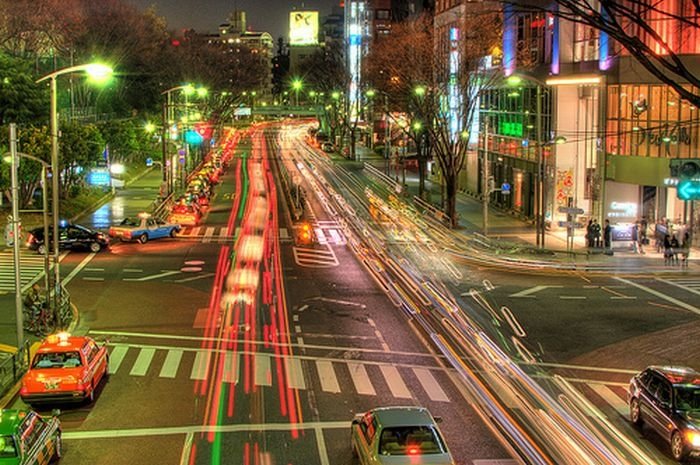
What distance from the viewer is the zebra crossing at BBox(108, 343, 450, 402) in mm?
23362

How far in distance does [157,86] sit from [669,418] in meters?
90.8

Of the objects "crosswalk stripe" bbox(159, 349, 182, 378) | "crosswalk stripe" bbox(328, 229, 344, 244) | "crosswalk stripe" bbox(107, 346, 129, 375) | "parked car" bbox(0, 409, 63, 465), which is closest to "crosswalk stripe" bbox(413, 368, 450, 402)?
"crosswalk stripe" bbox(159, 349, 182, 378)

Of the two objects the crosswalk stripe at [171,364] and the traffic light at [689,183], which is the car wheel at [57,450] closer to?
the crosswalk stripe at [171,364]

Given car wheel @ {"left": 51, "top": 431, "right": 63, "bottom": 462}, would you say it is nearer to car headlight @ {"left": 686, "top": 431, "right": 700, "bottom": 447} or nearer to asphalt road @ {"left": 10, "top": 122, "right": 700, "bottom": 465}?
asphalt road @ {"left": 10, "top": 122, "right": 700, "bottom": 465}

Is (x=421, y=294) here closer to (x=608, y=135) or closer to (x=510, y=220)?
(x=608, y=135)

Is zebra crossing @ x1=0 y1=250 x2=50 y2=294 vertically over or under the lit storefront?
under

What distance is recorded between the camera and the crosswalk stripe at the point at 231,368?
2445 centimetres

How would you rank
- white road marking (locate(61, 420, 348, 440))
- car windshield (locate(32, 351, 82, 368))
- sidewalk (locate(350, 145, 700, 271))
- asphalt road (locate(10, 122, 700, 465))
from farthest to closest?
1. sidewalk (locate(350, 145, 700, 271))
2. car windshield (locate(32, 351, 82, 368))
3. white road marking (locate(61, 420, 348, 440))
4. asphalt road (locate(10, 122, 700, 465))

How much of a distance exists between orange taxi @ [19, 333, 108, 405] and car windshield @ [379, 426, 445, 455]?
358 inches

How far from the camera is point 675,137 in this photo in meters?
49.4

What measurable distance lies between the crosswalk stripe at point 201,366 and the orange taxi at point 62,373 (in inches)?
109

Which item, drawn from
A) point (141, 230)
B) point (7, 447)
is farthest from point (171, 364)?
point (141, 230)

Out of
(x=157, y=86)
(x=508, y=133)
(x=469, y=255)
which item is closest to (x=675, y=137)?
(x=469, y=255)

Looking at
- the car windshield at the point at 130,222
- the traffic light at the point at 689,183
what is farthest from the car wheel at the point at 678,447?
the car windshield at the point at 130,222
